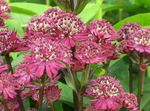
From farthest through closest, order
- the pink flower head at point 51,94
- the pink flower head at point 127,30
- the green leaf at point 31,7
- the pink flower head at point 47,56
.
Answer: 1. the green leaf at point 31,7
2. the pink flower head at point 127,30
3. the pink flower head at point 51,94
4. the pink flower head at point 47,56

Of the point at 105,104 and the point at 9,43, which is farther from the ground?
the point at 9,43

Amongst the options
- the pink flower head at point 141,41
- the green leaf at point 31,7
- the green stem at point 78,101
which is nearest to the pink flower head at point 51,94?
the green stem at point 78,101

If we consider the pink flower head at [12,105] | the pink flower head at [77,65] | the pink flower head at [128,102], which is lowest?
the pink flower head at [12,105]

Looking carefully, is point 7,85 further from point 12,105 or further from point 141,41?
A: point 141,41

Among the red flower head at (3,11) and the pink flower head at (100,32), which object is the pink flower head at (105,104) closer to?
the pink flower head at (100,32)

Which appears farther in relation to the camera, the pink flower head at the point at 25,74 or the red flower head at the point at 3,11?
the red flower head at the point at 3,11

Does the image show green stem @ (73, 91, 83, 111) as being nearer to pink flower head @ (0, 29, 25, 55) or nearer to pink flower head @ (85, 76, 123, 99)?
pink flower head @ (85, 76, 123, 99)

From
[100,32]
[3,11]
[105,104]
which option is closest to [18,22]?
[3,11]
